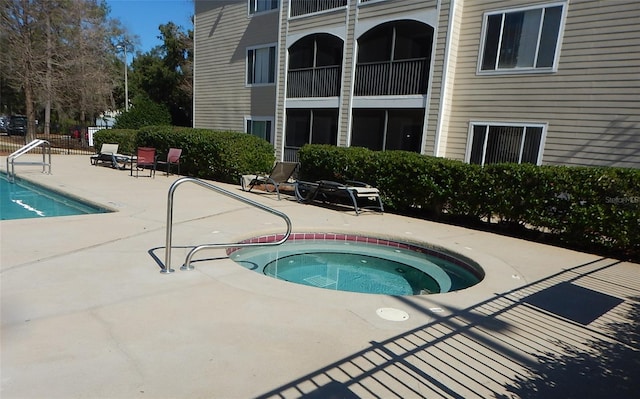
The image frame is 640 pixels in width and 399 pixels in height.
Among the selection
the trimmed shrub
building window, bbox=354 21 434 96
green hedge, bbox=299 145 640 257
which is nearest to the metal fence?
the trimmed shrub

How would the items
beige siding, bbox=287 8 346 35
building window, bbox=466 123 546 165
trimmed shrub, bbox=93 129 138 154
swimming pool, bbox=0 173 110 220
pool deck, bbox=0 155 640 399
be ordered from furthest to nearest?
trimmed shrub, bbox=93 129 138 154 < beige siding, bbox=287 8 346 35 < building window, bbox=466 123 546 165 < swimming pool, bbox=0 173 110 220 < pool deck, bbox=0 155 640 399

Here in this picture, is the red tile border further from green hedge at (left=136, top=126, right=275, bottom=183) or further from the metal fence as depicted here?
the metal fence

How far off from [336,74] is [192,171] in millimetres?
6446

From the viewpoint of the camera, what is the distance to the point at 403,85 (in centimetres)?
1211

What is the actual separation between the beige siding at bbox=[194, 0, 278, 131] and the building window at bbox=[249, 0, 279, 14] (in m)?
0.28

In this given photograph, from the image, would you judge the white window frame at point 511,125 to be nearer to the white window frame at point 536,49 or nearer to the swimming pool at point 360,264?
the white window frame at point 536,49

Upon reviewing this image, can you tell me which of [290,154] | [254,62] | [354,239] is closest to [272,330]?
[354,239]

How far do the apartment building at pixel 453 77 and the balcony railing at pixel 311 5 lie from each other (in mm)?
49

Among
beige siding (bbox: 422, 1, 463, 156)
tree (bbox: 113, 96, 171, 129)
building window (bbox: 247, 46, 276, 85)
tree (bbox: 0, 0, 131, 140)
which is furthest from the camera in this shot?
tree (bbox: 113, 96, 171, 129)

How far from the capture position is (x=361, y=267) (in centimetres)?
620

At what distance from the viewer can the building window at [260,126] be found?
54.7ft

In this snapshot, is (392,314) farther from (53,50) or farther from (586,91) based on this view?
(53,50)

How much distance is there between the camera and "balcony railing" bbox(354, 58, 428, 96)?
11.7 m

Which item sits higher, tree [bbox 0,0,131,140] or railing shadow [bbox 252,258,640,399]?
tree [bbox 0,0,131,140]
